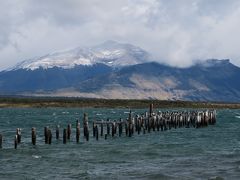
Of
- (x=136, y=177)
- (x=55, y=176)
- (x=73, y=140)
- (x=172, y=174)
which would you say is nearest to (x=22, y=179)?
(x=55, y=176)

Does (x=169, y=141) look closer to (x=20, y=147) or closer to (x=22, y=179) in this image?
(x=20, y=147)

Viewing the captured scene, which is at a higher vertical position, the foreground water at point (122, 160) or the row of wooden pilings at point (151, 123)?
the row of wooden pilings at point (151, 123)

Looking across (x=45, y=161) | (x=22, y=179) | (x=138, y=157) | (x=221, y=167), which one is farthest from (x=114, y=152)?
(x=22, y=179)

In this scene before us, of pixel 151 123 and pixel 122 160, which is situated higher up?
pixel 151 123

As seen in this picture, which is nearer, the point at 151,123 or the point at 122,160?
the point at 122,160

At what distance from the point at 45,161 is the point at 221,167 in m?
12.1

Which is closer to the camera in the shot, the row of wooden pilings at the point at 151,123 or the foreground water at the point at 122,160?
the foreground water at the point at 122,160

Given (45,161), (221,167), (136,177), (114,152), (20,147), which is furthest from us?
(20,147)

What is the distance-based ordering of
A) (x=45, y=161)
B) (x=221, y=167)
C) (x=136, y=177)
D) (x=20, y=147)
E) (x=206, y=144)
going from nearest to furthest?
1. (x=136, y=177)
2. (x=221, y=167)
3. (x=45, y=161)
4. (x=20, y=147)
5. (x=206, y=144)

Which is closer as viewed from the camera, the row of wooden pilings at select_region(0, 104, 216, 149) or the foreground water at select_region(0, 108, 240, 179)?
the foreground water at select_region(0, 108, 240, 179)

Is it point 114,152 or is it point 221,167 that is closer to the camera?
point 221,167

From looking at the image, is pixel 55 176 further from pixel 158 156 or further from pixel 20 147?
pixel 20 147

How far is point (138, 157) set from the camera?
42.5 meters

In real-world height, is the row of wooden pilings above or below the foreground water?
above
